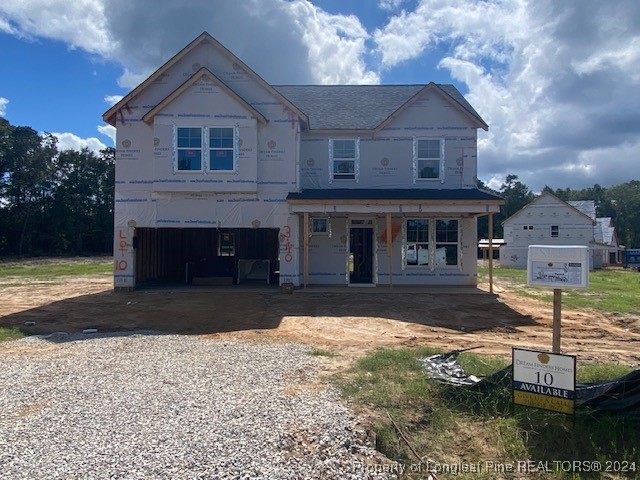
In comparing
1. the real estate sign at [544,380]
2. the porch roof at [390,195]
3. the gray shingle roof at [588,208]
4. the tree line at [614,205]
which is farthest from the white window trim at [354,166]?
the tree line at [614,205]

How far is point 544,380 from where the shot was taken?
4.89 meters

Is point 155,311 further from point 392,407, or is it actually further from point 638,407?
point 638,407

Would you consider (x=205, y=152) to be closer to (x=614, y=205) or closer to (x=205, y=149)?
(x=205, y=149)

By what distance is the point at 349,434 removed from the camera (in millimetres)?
4523

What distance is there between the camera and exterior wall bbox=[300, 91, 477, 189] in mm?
17375

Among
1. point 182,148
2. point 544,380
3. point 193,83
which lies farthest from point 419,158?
point 544,380

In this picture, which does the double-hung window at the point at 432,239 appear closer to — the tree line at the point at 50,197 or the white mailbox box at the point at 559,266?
the white mailbox box at the point at 559,266

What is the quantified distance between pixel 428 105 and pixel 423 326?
10.2 meters

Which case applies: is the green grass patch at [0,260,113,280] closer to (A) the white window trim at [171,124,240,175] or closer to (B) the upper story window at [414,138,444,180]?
(A) the white window trim at [171,124,240,175]

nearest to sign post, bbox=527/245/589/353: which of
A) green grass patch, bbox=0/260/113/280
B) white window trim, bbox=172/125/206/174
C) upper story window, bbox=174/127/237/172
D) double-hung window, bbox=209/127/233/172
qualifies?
upper story window, bbox=174/127/237/172

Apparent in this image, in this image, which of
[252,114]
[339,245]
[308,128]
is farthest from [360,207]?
[252,114]

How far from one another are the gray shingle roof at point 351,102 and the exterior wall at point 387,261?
3.97 metres

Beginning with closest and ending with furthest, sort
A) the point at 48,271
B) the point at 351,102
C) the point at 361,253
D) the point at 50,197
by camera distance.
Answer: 1. the point at 361,253
2. the point at 351,102
3. the point at 48,271
4. the point at 50,197

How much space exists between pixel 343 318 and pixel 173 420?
726 centimetres
